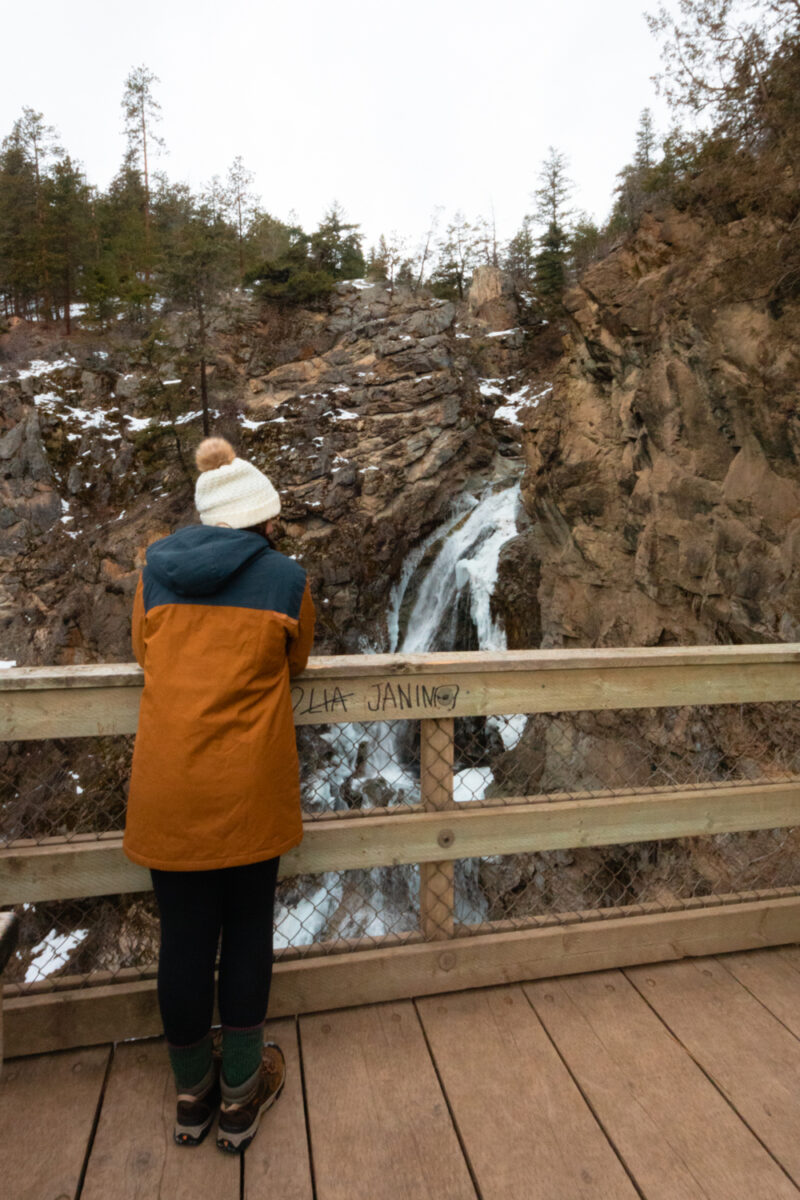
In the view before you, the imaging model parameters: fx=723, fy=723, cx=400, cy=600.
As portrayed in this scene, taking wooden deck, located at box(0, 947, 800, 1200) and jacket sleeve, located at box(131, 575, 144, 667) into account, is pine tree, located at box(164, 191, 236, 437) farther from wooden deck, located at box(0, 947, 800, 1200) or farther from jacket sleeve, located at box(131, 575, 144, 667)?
wooden deck, located at box(0, 947, 800, 1200)

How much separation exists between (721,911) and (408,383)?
2036 centimetres

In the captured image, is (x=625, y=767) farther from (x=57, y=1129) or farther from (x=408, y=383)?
(x=408, y=383)

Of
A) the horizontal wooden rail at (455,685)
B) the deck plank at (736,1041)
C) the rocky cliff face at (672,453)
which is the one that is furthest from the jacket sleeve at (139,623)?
the rocky cliff face at (672,453)

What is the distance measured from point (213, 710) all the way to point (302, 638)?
327mm

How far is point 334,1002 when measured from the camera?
2.40 metres

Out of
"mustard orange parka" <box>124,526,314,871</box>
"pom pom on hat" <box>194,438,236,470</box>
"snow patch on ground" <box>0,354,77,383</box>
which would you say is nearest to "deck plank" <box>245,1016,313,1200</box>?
"mustard orange parka" <box>124,526,314,871</box>

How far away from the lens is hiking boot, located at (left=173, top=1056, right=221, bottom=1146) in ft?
6.23

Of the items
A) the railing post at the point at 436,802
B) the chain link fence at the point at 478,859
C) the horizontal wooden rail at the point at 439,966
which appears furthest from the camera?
the chain link fence at the point at 478,859

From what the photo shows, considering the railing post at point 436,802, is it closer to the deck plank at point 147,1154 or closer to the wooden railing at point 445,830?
the wooden railing at point 445,830

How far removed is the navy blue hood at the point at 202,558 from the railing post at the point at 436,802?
856 millimetres

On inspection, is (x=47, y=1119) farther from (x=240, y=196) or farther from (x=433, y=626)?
(x=240, y=196)

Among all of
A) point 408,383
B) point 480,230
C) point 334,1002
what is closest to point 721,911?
point 334,1002

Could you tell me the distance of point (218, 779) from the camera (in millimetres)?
1798

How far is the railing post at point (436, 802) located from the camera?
2414 millimetres
